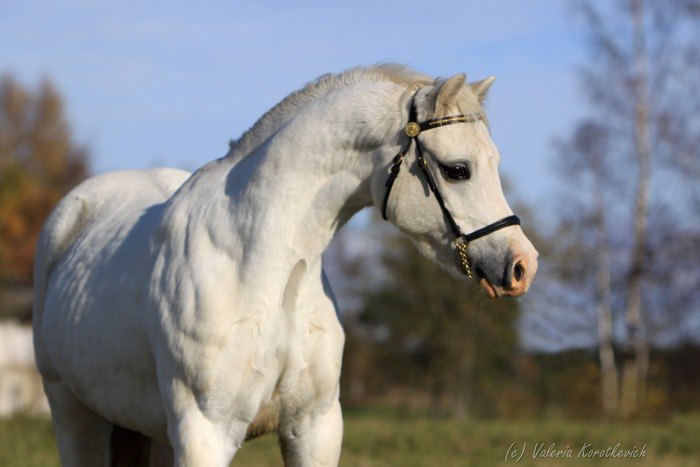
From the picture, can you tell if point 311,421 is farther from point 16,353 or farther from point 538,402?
point 16,353

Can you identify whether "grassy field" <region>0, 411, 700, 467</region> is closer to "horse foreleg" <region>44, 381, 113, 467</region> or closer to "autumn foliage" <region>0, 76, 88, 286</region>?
"horse foreleg" <region>44, 381, 113, 467</region>

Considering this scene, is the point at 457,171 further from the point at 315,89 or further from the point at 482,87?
the point at 315,89

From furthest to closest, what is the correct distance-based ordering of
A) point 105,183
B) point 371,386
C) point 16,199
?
point 371,386
point 16,199
point 105,183

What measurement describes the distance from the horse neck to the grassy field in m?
5.43

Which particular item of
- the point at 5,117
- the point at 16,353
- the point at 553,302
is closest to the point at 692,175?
the point at 553,302

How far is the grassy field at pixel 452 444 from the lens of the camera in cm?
978

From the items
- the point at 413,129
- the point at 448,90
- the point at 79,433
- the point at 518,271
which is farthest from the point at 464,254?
the point at 79,433

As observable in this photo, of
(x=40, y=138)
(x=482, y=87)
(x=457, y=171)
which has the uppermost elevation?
(x=482, y=87)

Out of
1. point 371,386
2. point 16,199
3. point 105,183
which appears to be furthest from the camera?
point 371,386

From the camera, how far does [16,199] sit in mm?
34438

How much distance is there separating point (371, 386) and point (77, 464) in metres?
34.7

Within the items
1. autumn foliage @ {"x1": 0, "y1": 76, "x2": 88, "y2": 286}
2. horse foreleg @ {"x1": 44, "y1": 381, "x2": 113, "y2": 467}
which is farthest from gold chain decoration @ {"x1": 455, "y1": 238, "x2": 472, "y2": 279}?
autumn foliage @ {"x1": 0, "y1": 76, "x2": 88, "y2": 286}

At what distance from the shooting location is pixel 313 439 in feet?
14.6

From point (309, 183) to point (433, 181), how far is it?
0.52 meters
